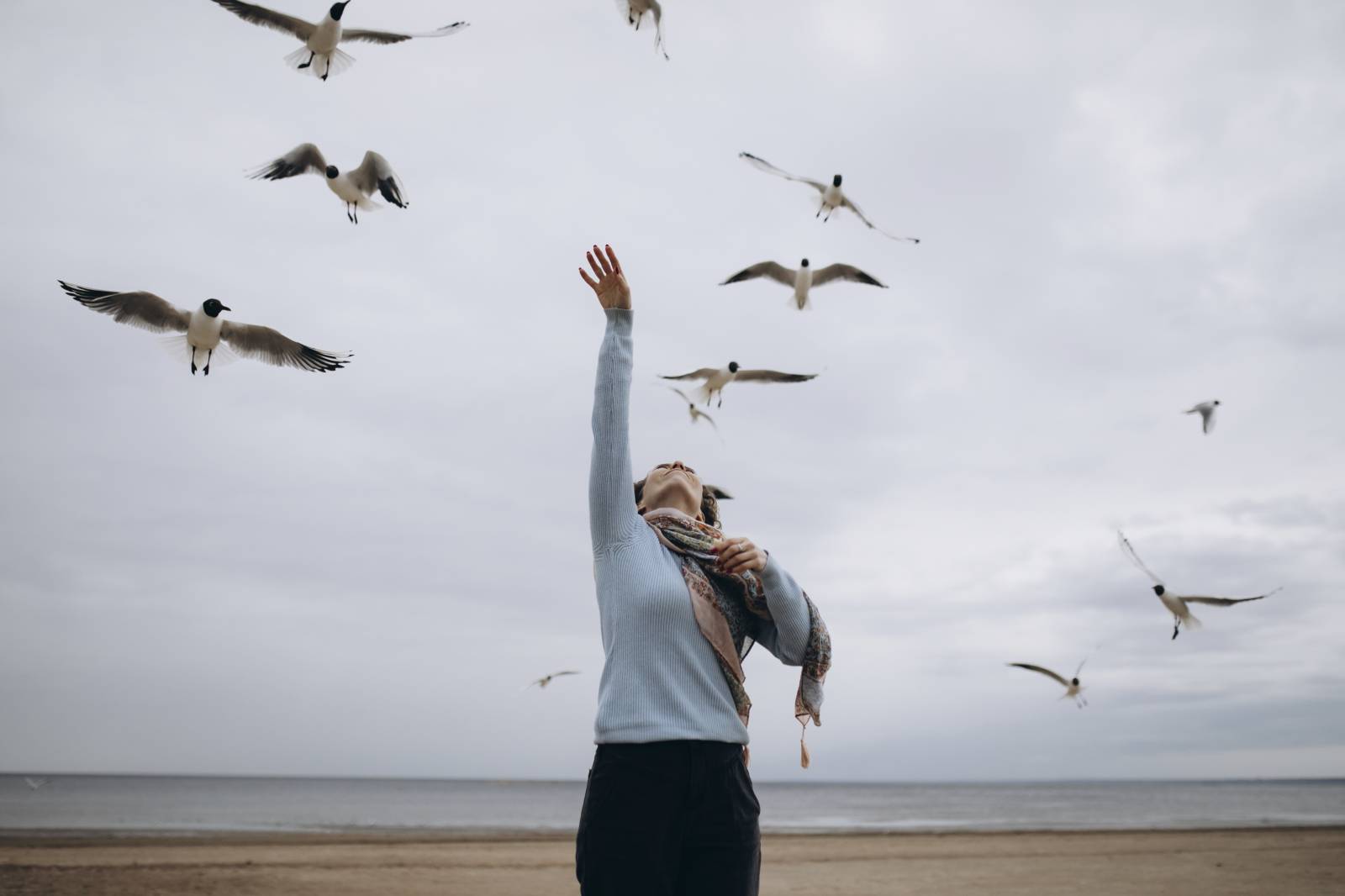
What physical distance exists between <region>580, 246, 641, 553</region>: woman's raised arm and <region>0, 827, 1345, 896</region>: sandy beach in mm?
8672

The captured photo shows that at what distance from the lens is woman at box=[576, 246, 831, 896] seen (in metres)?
2.19

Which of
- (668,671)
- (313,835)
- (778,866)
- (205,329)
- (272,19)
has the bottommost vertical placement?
(313,835)

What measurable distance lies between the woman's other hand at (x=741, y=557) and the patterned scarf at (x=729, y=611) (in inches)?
3.0

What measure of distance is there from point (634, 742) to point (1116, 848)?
1547 centimetres

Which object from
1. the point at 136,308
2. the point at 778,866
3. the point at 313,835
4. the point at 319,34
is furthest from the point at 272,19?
the point at 313,835

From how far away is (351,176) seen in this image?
28.1 ft

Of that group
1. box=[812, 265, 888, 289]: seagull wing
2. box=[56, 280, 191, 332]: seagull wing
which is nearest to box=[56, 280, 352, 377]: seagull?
box=[56, 280, 191, 332]: seagull wing

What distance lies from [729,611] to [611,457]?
18.7 inches

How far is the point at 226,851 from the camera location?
14.1 meters

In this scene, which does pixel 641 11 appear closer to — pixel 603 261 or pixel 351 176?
pixel 351 176

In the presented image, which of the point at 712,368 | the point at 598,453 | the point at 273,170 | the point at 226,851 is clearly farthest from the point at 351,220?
the point at 226,851

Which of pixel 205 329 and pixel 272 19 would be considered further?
pixel 272 19

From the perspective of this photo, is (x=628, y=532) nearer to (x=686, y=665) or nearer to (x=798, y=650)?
(x=686, y=665)

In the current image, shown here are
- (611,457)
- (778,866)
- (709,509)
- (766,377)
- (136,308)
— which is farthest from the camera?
(778,866)
